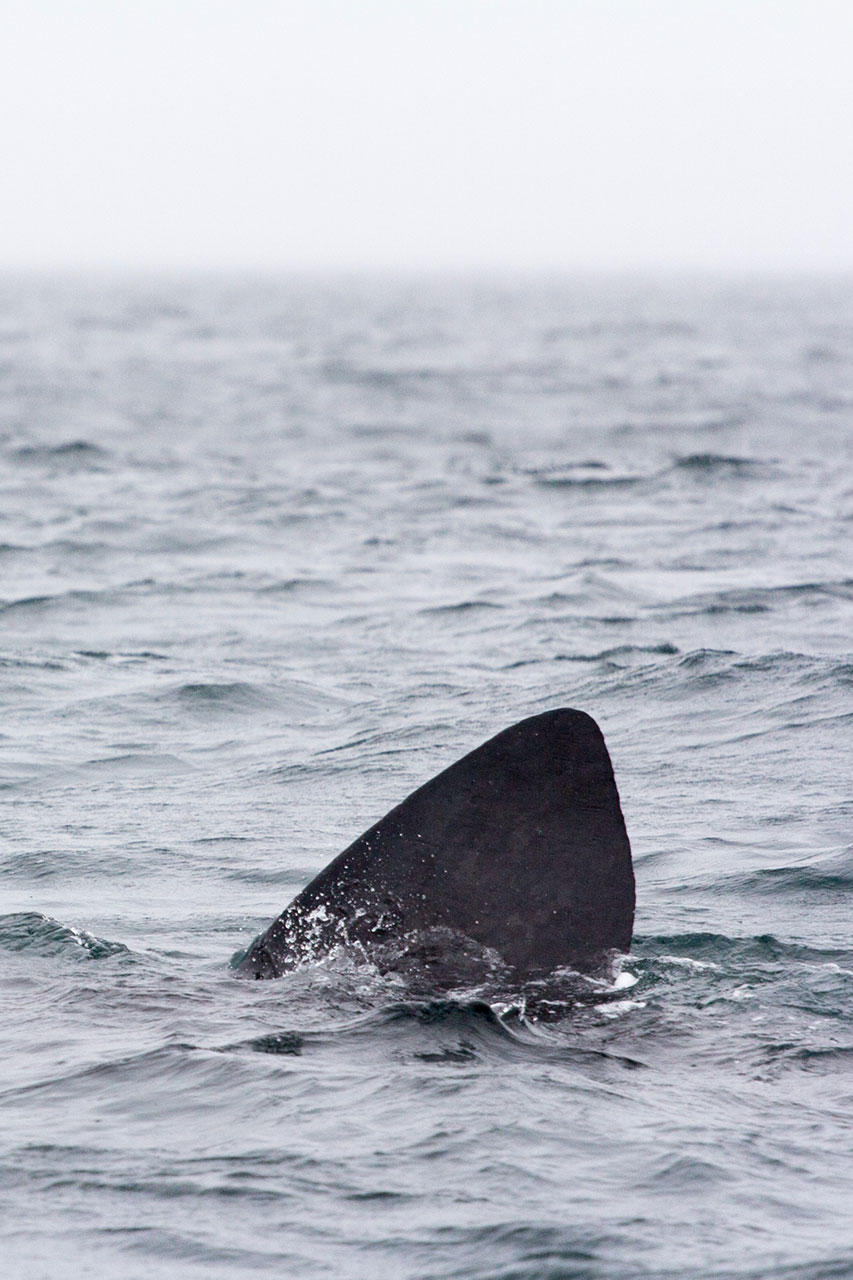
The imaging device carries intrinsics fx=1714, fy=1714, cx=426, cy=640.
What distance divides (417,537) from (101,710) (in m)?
8.12

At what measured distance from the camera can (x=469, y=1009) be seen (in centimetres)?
560

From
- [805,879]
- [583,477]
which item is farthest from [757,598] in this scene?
[583,477]

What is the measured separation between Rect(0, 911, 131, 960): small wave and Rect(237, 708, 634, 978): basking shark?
1028mm

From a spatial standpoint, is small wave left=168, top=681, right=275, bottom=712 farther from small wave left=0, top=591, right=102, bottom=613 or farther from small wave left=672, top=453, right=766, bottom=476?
small wave left=672, top=453, right=766, bottom=476

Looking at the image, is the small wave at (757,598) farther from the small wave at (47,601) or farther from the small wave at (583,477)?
Answer: the small wave at (583,477)

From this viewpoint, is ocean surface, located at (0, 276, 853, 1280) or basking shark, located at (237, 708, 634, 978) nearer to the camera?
ocean surface, located at (0, 276, 853, 1280)

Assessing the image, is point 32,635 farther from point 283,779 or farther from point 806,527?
point 806,527

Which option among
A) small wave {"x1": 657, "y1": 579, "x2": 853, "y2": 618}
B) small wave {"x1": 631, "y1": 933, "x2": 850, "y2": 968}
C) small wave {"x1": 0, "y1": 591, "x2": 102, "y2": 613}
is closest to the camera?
small wave {"x1": 631, "y1": 933, "x2": 850, "y2": 968}

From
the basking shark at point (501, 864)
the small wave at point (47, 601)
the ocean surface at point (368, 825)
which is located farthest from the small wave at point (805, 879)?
the small wave at point (47, 601)

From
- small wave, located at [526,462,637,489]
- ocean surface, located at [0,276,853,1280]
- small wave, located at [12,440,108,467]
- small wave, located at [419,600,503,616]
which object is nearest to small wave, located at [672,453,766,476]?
ocean surface, located at [0,276,853,1280]

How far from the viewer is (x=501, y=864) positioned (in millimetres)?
5883

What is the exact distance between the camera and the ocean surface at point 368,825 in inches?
174

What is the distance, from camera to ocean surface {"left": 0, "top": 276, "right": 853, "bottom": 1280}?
441 centimetres

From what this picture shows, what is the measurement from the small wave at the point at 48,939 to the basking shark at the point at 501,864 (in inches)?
40.5
